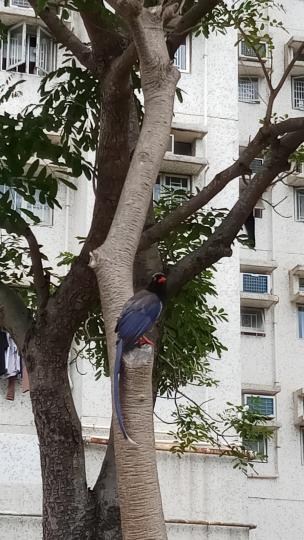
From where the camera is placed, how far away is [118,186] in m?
7.44

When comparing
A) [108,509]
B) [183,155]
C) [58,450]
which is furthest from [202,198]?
[183,155]

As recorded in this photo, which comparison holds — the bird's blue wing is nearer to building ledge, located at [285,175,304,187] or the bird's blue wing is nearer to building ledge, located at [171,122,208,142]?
building ledge, located at [171,122,208,142]

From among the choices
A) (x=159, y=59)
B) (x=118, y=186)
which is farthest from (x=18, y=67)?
(x=159, y=59)

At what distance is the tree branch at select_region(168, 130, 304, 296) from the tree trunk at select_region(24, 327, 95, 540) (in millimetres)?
937

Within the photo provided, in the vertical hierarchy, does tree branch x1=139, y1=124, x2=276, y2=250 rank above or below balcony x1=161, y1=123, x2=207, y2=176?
below

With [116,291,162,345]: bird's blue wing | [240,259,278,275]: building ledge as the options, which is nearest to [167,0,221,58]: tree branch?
[116,291,162,345]: bird's blue wing

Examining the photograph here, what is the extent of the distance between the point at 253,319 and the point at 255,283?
0.64 metres

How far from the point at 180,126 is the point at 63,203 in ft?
6.66

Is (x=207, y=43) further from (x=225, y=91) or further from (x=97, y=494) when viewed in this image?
(x=97, y=494)

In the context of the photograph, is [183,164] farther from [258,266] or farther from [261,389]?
[261,389]

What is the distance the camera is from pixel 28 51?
16.8 meters

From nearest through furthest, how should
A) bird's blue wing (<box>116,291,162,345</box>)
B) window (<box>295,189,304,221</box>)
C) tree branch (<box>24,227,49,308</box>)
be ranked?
1. bird's blue wing (<box>116,291,162,345</box>)
2. tree branch (<box>24,227,49,308</box>)
3. window (<box>295,189,304,221</box>)

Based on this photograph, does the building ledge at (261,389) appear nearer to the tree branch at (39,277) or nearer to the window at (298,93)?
the window at (298,93)

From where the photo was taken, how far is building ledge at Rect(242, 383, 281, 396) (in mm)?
18734
